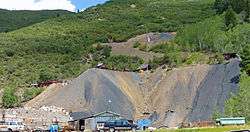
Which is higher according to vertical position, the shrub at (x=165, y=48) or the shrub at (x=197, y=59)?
the shrub at (x=165, y=48)

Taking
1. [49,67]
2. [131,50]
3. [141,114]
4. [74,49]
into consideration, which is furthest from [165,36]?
[141,114]

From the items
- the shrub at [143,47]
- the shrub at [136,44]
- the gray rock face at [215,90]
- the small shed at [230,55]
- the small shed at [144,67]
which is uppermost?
the shrub at [136,44]

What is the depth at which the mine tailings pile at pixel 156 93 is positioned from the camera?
7794 centimetres

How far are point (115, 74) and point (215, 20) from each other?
53.9 m

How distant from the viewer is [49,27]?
614 feet

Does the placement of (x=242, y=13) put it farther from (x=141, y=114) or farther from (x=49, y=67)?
(x=141, y=114)

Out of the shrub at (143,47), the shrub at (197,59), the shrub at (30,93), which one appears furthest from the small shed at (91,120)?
the shrub at (143,47)

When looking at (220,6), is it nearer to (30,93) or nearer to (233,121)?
(30,93)

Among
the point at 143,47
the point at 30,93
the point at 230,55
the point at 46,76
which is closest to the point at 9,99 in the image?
the point at 30,93

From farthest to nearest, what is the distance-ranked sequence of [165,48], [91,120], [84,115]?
[165,48]
[84,115]
[91,120]

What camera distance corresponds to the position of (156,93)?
289 ft

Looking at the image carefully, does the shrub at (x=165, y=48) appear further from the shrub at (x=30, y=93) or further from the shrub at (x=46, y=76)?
the shrub at (x=30, y=93)

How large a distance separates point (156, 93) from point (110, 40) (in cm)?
7534

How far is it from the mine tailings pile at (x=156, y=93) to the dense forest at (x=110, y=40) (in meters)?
4.87
